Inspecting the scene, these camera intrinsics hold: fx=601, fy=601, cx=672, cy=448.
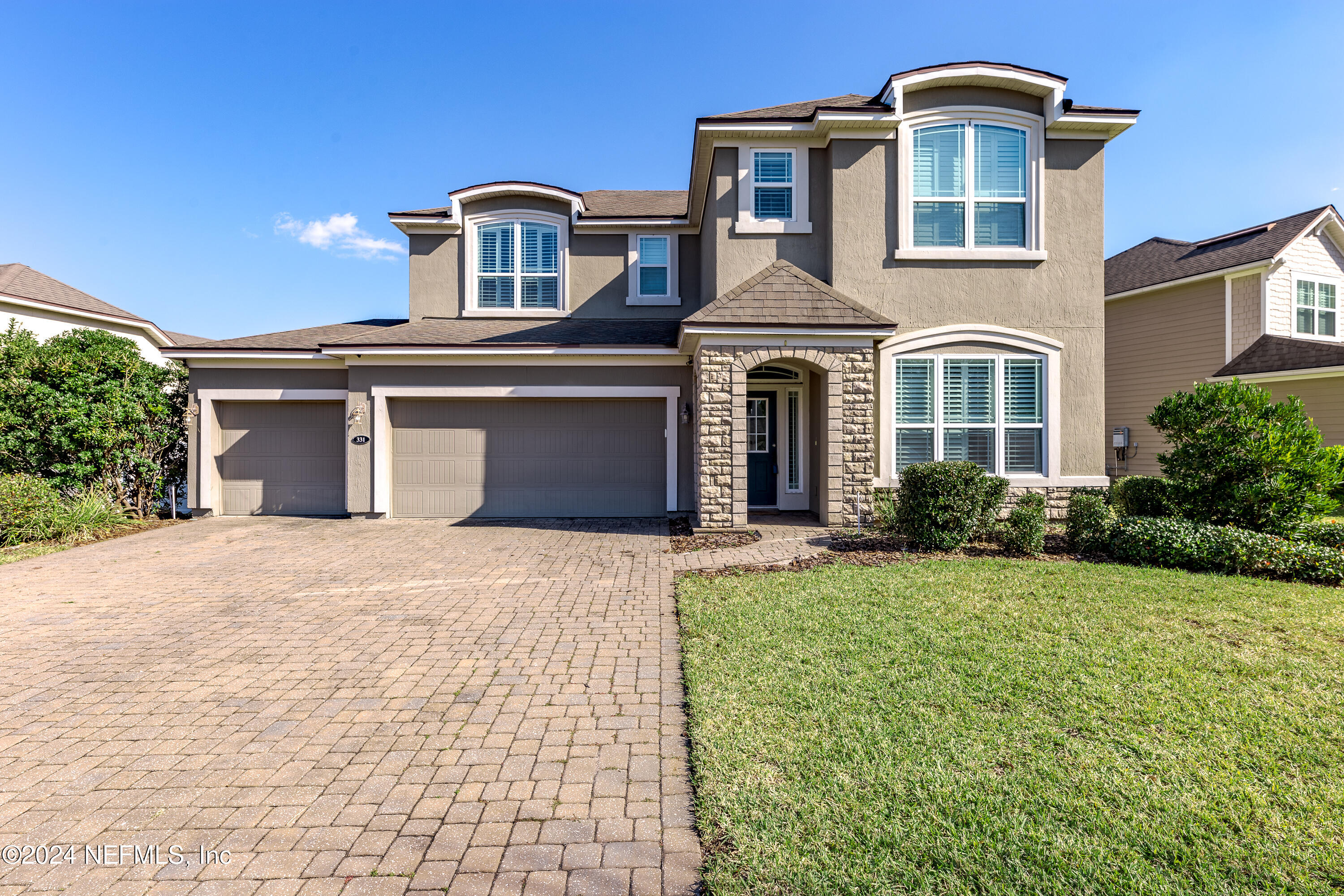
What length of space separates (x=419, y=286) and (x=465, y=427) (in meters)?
3.99

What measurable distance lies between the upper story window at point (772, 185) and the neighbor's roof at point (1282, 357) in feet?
37.3

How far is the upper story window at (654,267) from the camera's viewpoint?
1365 centimetres

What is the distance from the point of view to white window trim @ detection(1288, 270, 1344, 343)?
14.4 m

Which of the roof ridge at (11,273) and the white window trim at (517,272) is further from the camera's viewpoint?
the roof ridge at (11,273)

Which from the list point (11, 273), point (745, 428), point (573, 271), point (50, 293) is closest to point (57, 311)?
point (50, 293)

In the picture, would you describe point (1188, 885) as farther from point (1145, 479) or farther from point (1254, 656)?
point (1145, 479)

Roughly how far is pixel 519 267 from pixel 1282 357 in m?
16.8

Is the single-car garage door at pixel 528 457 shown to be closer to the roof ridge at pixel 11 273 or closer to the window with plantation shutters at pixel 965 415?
the window with plantation shutters at pixel 965 415

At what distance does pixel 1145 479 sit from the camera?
29.1ft

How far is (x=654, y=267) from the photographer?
13703 millimetres

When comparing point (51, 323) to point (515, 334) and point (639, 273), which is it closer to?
point (515, 334)

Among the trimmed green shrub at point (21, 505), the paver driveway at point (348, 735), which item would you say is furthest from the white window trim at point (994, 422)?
→ the trimmed green shrub at point (21, 505)

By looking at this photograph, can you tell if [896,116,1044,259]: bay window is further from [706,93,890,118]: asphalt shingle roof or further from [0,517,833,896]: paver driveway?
[0,517,833,896]: paver driveway

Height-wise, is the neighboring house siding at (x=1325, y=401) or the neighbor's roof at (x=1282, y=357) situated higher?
the neighbor's roof at (x=1282, y=357)
